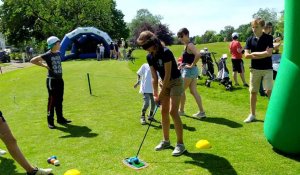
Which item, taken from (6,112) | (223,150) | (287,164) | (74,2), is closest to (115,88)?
(6,112)

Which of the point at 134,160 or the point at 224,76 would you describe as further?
the point at 224,76

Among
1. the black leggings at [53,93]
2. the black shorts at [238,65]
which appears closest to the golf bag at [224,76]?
the black shorts at [238,65]

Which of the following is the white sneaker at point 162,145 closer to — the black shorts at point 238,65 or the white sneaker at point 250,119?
the white sneaker at point 250,119

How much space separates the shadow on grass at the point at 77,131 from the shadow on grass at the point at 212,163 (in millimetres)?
2603

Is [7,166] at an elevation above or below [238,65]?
below

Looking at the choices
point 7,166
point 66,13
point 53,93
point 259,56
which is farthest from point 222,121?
point 66,13

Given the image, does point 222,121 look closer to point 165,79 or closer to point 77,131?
point 165,79

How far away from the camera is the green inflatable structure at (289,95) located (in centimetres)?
505

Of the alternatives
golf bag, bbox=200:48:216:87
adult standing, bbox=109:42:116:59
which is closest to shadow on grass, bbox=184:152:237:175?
golf bag, bbox=200:48:216:87

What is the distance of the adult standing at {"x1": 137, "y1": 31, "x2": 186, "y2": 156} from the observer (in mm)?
5375

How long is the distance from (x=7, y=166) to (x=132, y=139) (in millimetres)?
2419

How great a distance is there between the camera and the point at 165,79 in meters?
5.51

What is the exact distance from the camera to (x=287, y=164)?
5.21 m

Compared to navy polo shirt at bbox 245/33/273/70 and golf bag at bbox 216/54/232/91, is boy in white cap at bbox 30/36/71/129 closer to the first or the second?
navy polo shirt at bbox 245/33/273/70
